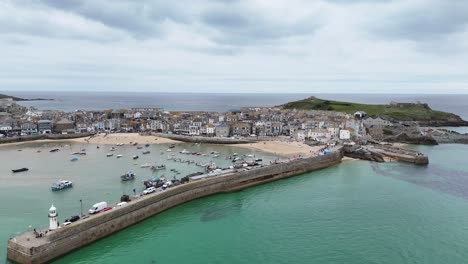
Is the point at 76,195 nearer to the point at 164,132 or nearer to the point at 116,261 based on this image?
the point at 116,261

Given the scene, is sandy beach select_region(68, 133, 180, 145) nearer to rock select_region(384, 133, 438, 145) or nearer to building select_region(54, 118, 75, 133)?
building select_region(54, 118, 75, 133)

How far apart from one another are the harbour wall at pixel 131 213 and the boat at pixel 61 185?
899 cm

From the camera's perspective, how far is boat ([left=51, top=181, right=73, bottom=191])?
26.4 meters

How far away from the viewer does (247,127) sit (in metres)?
60.3

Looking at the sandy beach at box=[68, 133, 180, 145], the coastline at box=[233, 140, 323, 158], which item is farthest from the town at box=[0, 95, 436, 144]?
the sandy beach at box=[68, 133, 180, 145]

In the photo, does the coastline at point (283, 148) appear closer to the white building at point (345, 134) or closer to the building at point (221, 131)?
the building at point (221, 131)

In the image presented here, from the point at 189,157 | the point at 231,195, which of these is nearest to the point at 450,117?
the point at 189,157

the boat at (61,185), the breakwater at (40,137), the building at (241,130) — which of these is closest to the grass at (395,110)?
the building at (241,130)

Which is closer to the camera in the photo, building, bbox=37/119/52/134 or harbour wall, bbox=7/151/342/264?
harbour wall, bbox=7/151/342/264

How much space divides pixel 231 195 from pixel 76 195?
11505 millimetres

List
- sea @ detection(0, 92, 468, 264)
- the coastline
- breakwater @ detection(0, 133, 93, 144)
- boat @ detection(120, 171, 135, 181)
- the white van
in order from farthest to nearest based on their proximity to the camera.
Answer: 1. breakwater @ detection(0, 133, 93, 144)
2. the coastline
3. boat @ detection(120, 171, 135, 181)
4. the white van
5. sea @ detection(0, 92, 468, 264)

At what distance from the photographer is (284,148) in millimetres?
46312

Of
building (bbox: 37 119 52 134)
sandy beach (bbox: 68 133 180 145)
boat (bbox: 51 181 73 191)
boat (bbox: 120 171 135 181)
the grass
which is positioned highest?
the grass

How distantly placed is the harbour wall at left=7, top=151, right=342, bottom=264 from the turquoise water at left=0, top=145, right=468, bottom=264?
1.63 feet
